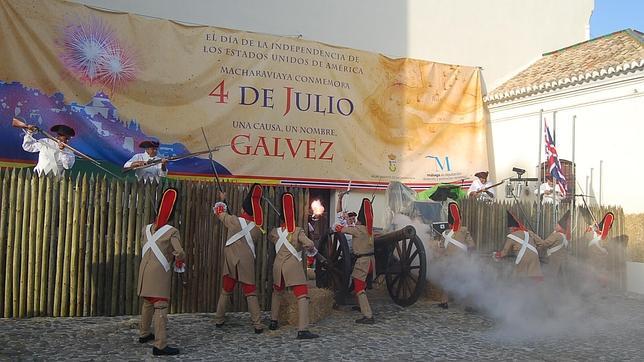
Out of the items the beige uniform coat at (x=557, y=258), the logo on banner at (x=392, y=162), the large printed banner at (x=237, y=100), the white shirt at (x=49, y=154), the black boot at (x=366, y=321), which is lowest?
the black boot at (x=366, y=321)

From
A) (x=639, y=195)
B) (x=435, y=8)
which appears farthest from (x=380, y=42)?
(x=639, y=195)

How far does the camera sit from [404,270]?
9.28 meters

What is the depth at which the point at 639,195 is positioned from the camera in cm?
1297

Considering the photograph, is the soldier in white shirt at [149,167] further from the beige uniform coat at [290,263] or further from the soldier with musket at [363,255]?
the soldier with musket at [363,255]

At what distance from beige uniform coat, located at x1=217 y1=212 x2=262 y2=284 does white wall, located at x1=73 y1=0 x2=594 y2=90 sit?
7.67 m

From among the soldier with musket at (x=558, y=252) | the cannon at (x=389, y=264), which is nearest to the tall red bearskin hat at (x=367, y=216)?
the cannon at (x=389, y=264)

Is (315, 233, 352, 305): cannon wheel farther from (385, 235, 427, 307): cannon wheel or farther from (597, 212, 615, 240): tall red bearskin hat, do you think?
(597, 212, 615, 240): tall red bearskin hat

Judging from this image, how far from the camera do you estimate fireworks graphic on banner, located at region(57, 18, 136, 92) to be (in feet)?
37.4

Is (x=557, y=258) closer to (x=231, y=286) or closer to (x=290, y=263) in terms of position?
(x=290, y=263)

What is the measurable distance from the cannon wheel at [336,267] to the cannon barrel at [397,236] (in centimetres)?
64

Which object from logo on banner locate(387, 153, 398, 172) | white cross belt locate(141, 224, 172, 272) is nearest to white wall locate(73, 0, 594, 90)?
logo on banner locate(387, 153, 398, 172)

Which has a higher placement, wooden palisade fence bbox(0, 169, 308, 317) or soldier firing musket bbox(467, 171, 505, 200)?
soldier firing musket bbox(467, 171, 505, 200)

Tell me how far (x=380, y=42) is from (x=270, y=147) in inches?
189

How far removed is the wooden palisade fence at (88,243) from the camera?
788cm
